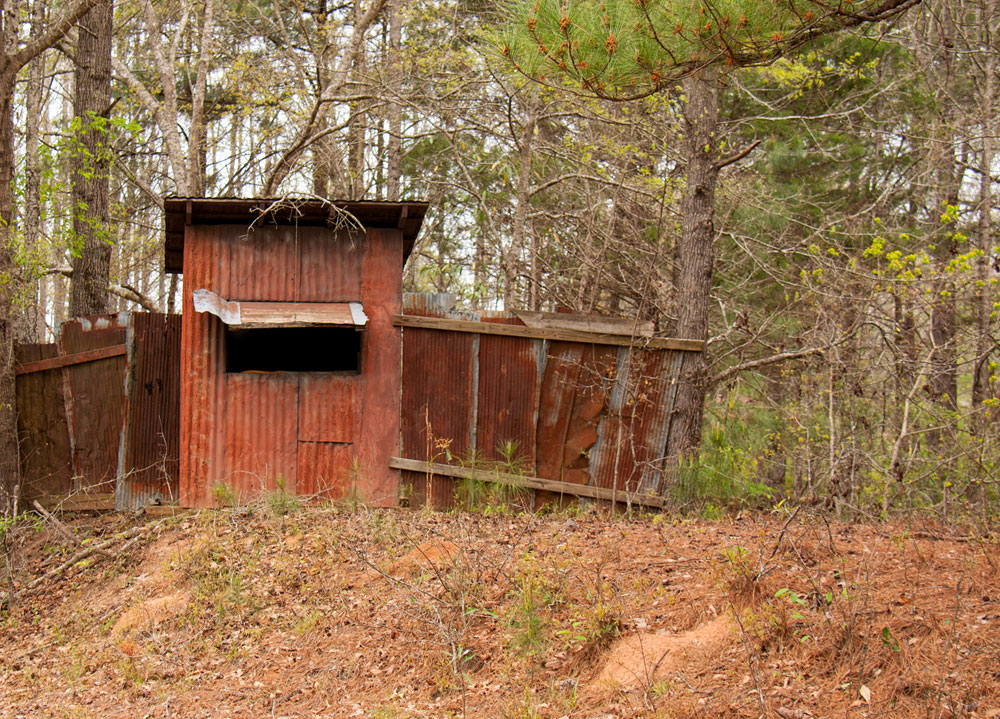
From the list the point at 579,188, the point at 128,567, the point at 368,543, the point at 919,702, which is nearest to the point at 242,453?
the point at 128,567

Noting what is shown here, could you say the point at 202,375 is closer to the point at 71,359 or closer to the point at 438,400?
the point at 71,359

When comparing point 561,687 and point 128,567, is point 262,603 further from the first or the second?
point 561,687

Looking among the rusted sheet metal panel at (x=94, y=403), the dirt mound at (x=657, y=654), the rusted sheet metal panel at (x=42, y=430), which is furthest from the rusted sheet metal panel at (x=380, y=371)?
the dirt mound at (x=657, y=654)

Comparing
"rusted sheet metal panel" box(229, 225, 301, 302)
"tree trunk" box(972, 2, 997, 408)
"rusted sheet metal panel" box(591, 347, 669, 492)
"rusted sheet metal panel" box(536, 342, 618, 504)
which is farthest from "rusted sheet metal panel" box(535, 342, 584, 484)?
"tree trunk" box(972, 2, 997, 408)

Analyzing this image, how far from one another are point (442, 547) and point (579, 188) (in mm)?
9631

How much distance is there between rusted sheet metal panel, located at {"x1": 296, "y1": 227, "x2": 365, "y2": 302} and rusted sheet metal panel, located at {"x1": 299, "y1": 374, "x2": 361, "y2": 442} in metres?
0.88

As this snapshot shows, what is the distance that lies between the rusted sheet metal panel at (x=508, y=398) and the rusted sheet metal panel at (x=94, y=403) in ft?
12.9

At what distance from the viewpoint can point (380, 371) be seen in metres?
8.82

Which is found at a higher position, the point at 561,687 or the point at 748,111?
the point at 748,111

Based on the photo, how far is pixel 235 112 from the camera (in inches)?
685

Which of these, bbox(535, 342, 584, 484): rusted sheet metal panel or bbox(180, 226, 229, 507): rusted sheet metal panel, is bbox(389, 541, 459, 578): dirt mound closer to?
bbox(535, 342, 584, 484): rusted sheet metal panel

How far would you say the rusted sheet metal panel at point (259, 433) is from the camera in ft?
28.2

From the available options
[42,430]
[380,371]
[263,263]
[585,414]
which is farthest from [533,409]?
[42,430]

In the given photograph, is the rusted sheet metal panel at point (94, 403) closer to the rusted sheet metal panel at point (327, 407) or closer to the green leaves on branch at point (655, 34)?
the rusted sheet metal panel at point (327, 407)
